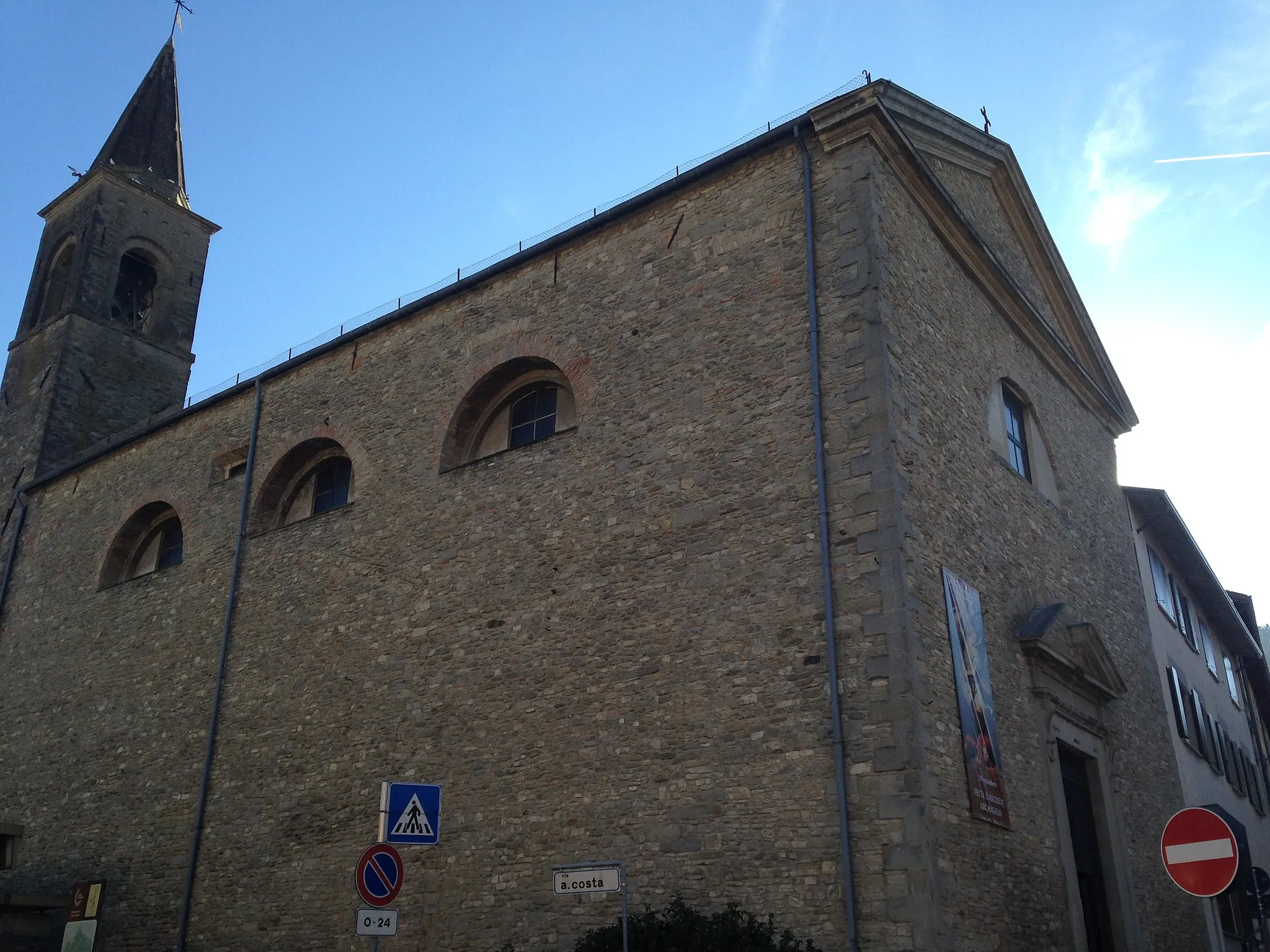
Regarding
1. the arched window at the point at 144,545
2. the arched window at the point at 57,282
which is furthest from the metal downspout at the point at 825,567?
the arched window at the point at 57,282

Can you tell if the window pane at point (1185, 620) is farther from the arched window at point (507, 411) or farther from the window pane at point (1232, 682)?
the arched window at point (507, 411)

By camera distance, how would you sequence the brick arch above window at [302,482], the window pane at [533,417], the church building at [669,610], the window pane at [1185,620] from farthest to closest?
the window pane at [1185,620]
the brick arch above window at [302,482]
the window pane at [533,417]
the church building at [669,610]

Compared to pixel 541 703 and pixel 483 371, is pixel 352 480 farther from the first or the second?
pixel 541 703

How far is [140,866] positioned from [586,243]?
9.37 m

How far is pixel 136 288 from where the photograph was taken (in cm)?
2386

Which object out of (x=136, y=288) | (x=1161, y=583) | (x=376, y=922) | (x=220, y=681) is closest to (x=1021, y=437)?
(x=1161, y=583)

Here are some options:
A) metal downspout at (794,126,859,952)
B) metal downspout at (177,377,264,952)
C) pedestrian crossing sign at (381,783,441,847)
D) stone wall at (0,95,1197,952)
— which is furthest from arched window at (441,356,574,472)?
pedestrian crossing sign at (381,783,441,847)

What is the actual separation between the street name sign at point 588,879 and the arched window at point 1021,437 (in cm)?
724

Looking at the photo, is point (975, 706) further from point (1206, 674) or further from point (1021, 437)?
point (1206, 674)

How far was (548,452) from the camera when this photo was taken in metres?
12.4

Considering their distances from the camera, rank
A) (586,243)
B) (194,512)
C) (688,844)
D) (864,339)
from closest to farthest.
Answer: (688,844)
(864,339)
(586,243)
(194,512)

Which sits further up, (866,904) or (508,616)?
(508,616)

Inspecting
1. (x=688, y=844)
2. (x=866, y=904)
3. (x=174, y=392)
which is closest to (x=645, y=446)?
(x=688, y=844)

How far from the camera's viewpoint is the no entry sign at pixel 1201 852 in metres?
6.62
